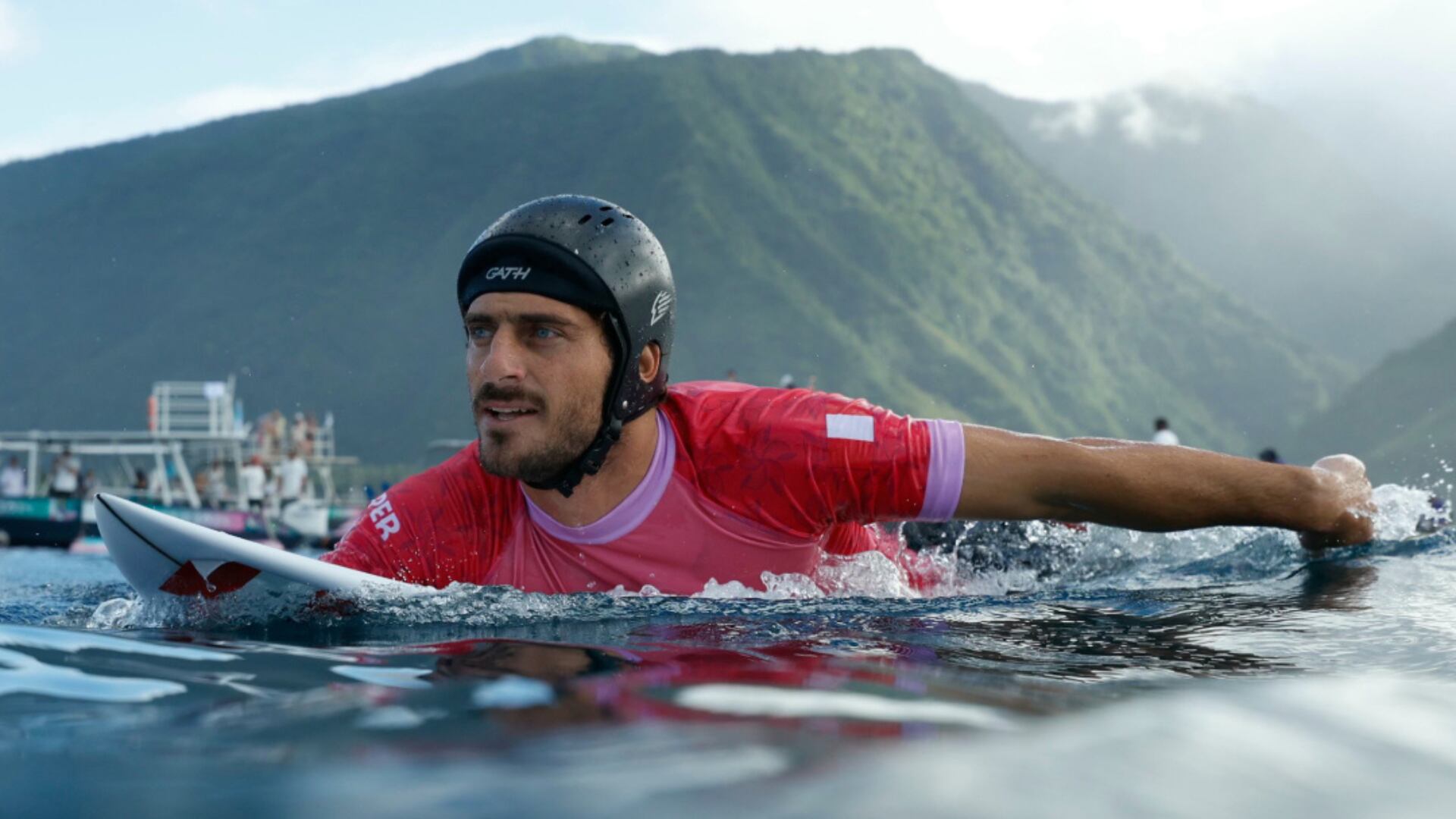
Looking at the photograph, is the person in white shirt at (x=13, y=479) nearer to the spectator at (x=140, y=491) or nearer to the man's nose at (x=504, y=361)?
the spectator at (x=140, y=491)

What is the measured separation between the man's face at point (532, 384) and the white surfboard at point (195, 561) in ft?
1.78

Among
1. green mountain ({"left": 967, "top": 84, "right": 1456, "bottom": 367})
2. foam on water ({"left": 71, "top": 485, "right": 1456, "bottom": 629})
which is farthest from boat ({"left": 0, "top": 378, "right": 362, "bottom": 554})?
green mountain ({"left": 967, "top": 84, "right": 1456, "bottom": 367})

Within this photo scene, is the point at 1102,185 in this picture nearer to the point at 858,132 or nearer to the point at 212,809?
the point at 858,132

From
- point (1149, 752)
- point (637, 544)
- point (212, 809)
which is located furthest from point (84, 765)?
point (637, 544)

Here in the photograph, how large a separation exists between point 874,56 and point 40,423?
11261 cm

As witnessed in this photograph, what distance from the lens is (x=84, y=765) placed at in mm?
1289

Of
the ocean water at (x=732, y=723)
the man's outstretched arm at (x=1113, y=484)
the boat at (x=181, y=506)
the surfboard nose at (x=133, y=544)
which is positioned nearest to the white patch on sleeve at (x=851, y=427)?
the man's outstretched arm at (x=1113, y=484)

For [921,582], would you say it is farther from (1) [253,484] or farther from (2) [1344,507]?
(1) [253,484]

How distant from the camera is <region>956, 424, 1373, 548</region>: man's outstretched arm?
3979mm

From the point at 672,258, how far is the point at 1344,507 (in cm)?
12130

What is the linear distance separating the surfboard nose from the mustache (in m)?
1.01

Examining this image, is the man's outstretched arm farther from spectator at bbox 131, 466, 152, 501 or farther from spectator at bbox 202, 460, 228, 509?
spectator at bbox 202, 460, 228, 509

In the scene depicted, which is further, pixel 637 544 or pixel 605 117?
pixel 605 117

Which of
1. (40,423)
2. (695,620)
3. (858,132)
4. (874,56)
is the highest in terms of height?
(874,56)
